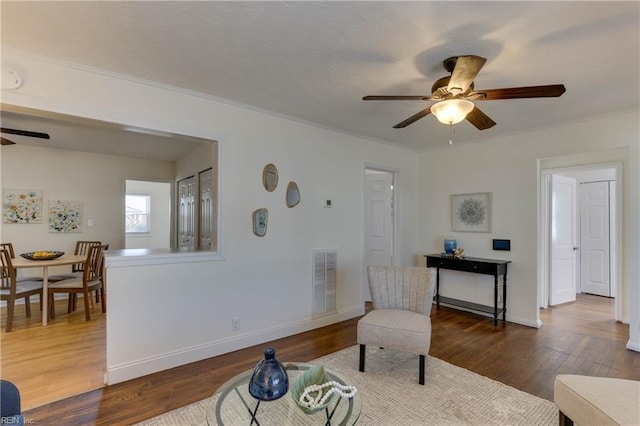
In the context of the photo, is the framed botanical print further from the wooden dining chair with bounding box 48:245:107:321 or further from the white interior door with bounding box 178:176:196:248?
the white interior door with bounding box 178:176:196:248

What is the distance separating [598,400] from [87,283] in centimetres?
521

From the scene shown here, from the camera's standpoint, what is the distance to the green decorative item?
60.7 inches

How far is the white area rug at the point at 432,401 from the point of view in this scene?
79.0 inches

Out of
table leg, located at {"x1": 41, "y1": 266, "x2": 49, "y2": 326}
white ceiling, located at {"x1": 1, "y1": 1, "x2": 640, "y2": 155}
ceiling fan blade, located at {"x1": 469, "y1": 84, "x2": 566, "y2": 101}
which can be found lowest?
table leg, located at {"x1": 41, "y1": 266, "x2": 49, "y2": 326}

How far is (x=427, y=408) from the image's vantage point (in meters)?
2.13

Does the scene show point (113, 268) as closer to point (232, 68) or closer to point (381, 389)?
point (232, 68)

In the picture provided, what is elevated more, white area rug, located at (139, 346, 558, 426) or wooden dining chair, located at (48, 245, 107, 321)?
wooden dining chair, located at (48, 245, 107, 321)

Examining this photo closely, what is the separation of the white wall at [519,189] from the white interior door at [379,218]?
0.62 meters

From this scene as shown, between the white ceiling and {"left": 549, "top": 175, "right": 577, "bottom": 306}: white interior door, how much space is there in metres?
2.10

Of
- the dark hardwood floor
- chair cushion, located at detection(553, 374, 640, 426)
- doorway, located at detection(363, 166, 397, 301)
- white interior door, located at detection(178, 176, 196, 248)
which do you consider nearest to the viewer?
chair cushion, located at detection(553, 374, 640, 426)

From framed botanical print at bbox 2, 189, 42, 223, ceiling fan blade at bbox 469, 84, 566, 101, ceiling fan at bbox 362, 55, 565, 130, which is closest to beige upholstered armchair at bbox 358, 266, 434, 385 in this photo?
ceiling fan at bbox 362, 55, 565, 130

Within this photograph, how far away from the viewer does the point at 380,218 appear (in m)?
5.05

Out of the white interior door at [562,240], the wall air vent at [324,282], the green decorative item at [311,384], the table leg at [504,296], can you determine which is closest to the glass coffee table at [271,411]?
the green decorative item at [311,384]

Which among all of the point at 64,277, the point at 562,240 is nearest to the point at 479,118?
the point at 562,240
